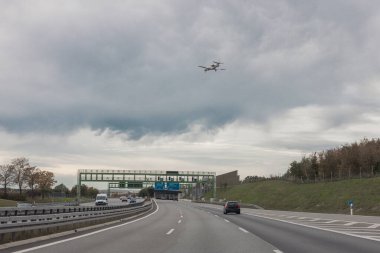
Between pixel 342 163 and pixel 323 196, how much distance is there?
1796 centimetres

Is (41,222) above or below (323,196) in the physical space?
above

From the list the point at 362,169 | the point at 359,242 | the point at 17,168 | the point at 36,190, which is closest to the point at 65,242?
the point at 359,242

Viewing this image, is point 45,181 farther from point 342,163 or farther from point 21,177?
point 342,163

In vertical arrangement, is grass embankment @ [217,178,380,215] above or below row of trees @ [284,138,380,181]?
below

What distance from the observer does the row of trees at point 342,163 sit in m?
73.5

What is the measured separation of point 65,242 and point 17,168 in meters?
102

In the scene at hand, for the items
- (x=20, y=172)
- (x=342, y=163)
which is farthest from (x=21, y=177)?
(x=342, y=163)

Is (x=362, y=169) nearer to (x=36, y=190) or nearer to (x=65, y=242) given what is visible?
(x=65, y=242)

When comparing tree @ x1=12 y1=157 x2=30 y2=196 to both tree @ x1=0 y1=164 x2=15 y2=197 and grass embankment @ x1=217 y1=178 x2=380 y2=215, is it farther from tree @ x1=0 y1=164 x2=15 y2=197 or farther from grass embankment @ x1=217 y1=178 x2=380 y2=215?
grass embankment @ x1=217 y1=178 x2=380 y2=215

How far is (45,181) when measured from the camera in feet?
399

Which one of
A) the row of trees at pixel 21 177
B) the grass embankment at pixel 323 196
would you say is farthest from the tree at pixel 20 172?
the grass embankment at pixel 323 196

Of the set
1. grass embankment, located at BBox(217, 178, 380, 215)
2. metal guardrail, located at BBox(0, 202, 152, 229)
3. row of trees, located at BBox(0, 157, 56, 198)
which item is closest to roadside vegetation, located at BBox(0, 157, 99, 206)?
row of trees, located at BBox(0, 157, 56, 198)

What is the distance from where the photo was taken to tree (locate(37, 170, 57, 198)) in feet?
391

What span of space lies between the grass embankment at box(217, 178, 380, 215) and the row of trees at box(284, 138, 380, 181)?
3.59 meters
